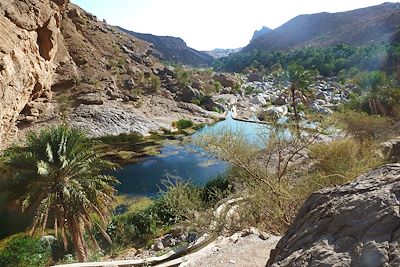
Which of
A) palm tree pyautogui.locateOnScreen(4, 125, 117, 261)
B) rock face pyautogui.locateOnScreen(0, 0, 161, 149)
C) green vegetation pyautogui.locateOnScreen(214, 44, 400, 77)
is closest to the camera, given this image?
palm tree pyautogui.locateOnScreen(4, 125, 117, 261)

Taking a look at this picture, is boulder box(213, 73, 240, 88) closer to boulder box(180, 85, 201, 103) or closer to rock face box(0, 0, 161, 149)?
rock face box(0, 0, 161, 149)

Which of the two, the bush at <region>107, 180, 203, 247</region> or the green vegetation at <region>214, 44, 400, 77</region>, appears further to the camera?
the green vegetation at <region>214, 44, 400, 77</region>

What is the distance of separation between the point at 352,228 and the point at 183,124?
4824cm

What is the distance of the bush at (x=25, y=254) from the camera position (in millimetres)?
15562

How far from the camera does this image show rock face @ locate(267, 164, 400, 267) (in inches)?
143

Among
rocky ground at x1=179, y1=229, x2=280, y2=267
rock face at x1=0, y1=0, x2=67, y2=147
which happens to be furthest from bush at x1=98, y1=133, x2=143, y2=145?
rocky ground at x1=179, y1=229, x2=280, y2=267

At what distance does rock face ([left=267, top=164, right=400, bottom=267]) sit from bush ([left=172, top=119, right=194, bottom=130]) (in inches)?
1841

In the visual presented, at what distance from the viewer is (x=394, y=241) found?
11.7 feet

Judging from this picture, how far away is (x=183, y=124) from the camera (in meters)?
52.1

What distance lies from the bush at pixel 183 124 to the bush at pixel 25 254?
3540 centimetres

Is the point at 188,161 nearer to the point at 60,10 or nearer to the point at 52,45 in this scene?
the point at 52,45

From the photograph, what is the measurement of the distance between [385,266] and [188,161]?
Answer: 34.0 meters

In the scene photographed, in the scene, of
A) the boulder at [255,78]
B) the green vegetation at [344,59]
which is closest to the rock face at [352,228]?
the green vegetation at [344,59]

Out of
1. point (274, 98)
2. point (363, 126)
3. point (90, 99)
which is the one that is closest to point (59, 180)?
point (363, 126)
